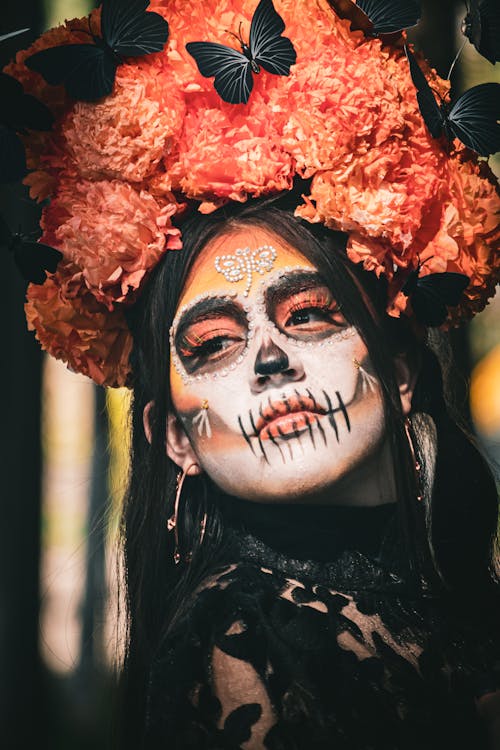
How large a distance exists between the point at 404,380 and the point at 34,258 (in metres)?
0.88

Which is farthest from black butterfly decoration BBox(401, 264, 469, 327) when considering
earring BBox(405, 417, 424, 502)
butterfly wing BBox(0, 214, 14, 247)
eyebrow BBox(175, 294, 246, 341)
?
butterfly wing BBox(0, 214, 14, 247)

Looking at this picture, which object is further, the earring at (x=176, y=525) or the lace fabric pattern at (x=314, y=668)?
the earring at (x=176, y=525)

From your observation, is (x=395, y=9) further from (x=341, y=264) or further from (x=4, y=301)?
(x=4, y=301)

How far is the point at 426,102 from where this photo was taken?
1925 millimetres

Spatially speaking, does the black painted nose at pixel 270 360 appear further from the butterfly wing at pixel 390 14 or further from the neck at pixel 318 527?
the butterfly wing at pixel 390 14

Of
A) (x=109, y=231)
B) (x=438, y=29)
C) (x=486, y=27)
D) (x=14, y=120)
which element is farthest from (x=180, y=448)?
(x=438, y=29)

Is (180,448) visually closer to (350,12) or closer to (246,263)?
(246,263)

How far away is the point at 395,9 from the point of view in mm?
1967

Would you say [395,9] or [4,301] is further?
[4,301]

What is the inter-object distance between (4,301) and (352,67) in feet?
4.31

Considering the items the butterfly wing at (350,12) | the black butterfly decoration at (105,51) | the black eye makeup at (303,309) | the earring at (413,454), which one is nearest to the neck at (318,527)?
the earring at (413,454)

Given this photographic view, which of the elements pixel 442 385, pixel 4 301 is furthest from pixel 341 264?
pixel 4 301

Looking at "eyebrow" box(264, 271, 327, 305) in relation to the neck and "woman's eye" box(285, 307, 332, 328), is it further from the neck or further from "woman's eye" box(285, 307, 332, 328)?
the neck

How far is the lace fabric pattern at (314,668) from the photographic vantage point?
1.69m
